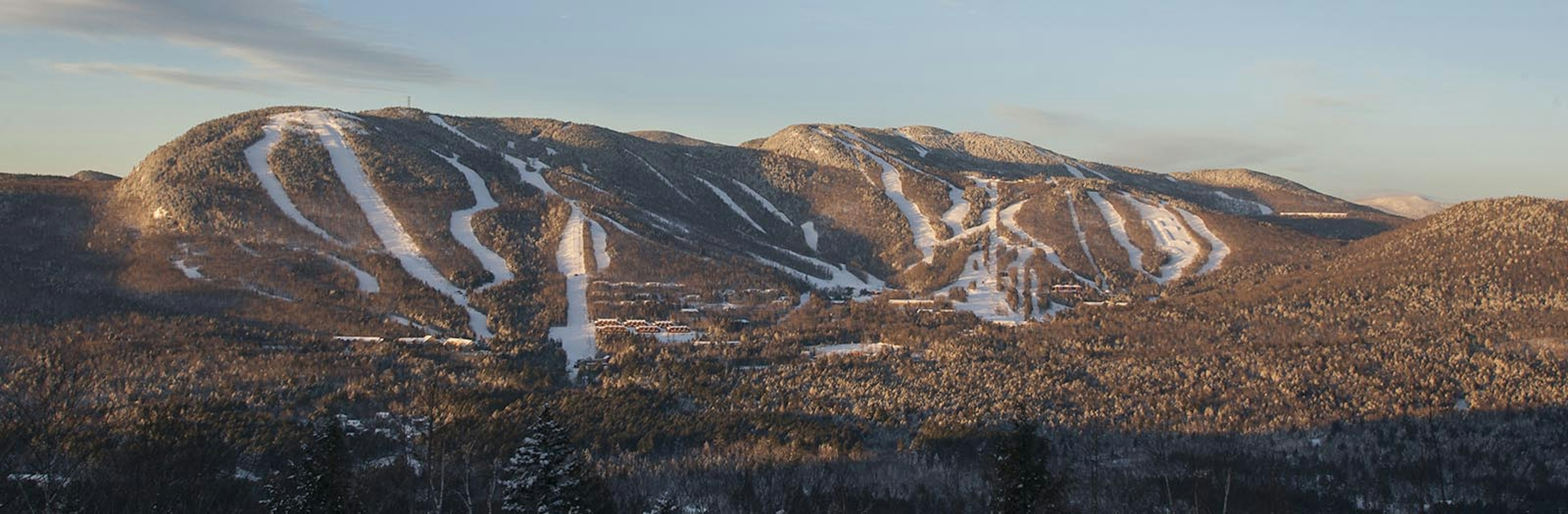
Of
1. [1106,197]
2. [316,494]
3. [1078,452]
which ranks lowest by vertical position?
[1078,452]

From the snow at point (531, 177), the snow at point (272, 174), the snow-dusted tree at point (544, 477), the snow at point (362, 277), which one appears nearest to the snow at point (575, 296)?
the snow at point (531, 177)

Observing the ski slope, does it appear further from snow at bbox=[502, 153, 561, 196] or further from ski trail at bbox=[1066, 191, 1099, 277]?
snow at bbox=[502, 153, 561, 196]

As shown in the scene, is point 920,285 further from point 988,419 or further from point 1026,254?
point 988,419

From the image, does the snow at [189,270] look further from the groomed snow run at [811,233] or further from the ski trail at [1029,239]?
the ski trail at [1029,239]

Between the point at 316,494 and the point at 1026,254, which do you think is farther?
the point at 1026,254

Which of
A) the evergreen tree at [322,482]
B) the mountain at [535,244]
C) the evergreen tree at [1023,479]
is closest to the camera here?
the evergreen tree at [322,482]

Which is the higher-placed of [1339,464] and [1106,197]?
[1106,197]

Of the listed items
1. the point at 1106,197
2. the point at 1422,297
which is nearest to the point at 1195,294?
the point at 1422,297
